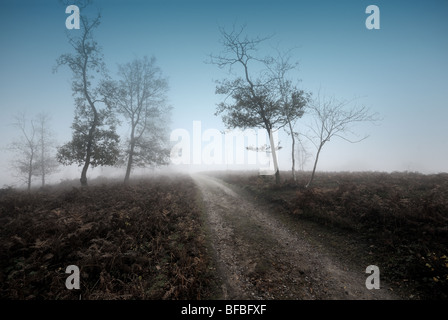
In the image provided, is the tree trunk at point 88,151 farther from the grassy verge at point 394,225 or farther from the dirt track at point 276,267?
the grassy verge at point 394,225

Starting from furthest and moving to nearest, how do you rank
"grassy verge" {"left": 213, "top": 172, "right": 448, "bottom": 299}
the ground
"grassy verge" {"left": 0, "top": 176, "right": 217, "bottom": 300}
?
"grassy verge" {"left": 213, "top": 172, "right": 448, "bottom": 299}, the ground, "grassy verge" {"left": 0, "top": 176, "right": 217, "bottom": 300}

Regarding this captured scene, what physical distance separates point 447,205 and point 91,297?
12.8m

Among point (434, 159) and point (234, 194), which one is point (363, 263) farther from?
point (434, 159)

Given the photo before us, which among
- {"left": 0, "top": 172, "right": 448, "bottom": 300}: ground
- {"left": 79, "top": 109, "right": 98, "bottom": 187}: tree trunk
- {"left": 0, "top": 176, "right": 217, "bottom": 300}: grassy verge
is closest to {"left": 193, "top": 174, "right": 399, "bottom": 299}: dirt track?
{"left": 0, "top": 172, "right": 448, "bottom": 300}: ground

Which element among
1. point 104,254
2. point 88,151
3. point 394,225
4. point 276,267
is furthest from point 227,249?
point 88,151

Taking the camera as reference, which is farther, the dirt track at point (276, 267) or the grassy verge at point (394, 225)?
the grassy verge at point (394, 225)

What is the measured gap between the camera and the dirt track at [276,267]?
433cm

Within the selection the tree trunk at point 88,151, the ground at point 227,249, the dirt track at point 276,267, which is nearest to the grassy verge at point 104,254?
the ground at point 227,249

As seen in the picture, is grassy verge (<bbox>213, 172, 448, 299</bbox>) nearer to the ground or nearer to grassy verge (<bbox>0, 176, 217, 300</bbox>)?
the ground

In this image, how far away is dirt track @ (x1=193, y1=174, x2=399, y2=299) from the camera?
4.33 metres

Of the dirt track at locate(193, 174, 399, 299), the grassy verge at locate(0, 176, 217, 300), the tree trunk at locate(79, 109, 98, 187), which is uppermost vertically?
the tree trunk at locate(79, 109, 98, 187)
